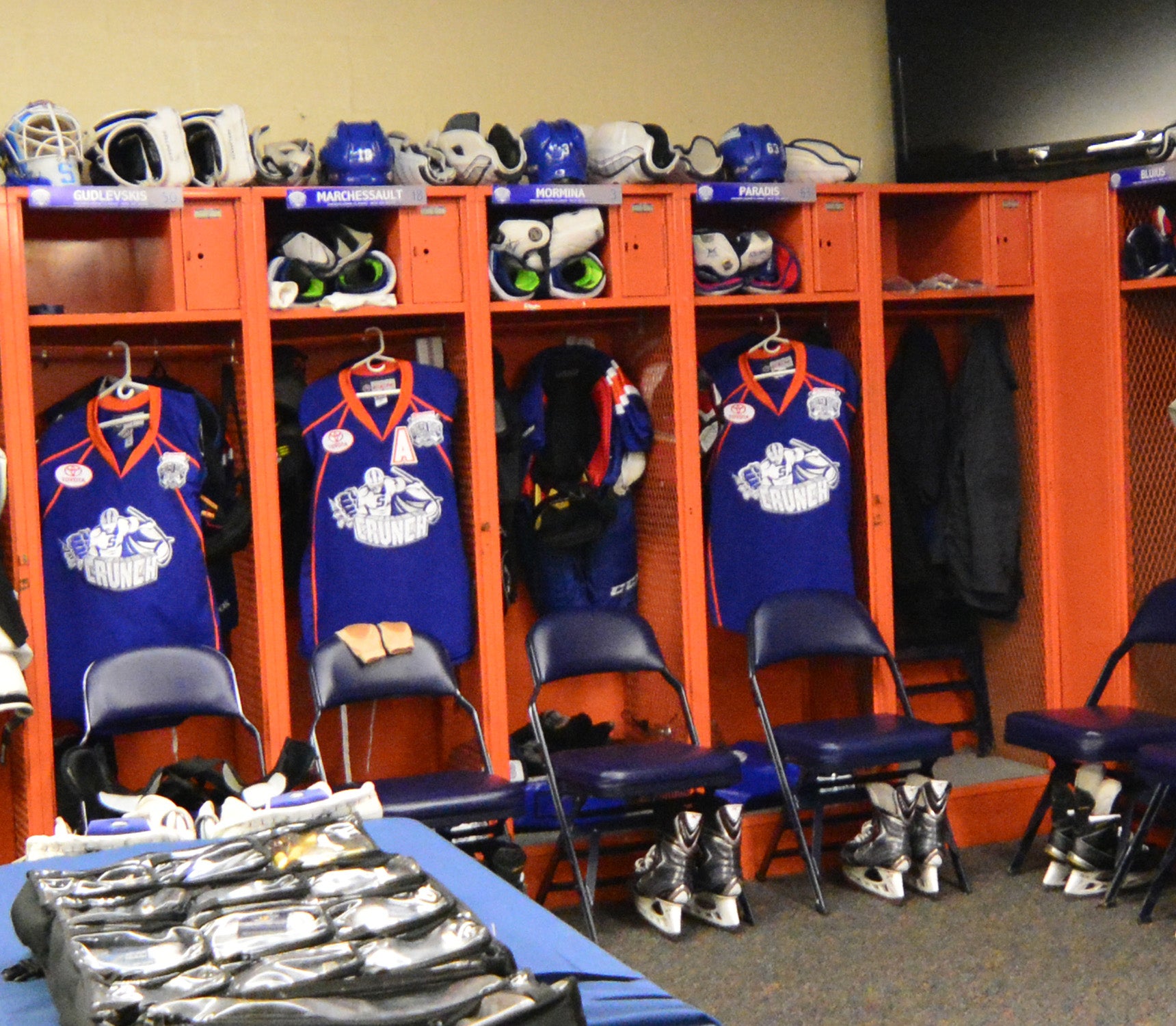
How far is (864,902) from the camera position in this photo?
13.6ft

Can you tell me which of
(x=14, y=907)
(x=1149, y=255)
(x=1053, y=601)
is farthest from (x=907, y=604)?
(x=14, y=907)

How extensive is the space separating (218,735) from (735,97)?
268cm

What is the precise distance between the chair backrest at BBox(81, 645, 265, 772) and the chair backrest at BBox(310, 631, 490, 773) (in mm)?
213

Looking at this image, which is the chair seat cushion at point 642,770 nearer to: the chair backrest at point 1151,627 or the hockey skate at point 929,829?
the hockey skate at point 929,829

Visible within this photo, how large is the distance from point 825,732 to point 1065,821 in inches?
27.4

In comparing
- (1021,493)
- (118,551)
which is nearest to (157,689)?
(118,551)

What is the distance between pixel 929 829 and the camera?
164 inches

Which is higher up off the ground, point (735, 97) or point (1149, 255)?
point (735, 97)

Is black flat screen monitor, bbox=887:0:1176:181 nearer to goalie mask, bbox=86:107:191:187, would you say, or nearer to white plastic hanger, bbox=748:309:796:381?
white plastic hanger, bbox=748:309:796:381

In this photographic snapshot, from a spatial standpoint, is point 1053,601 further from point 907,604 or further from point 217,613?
point 217,613

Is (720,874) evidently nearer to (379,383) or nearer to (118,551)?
(379,383)

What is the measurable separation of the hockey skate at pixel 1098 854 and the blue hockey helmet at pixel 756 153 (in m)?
2.01

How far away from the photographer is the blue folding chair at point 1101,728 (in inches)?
162

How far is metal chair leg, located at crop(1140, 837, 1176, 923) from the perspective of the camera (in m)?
3.85
